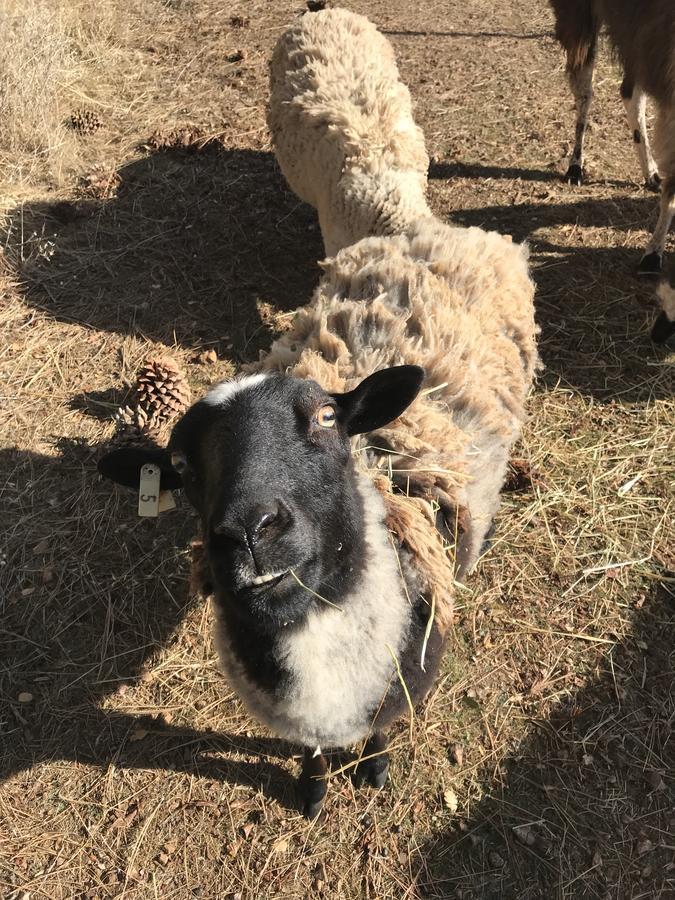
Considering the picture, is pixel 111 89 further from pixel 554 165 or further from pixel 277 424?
pixel 277 424

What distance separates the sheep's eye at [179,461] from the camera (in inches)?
81.8

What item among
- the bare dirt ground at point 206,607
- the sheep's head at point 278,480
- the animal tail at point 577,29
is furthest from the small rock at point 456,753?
the animal tail at point 577,29

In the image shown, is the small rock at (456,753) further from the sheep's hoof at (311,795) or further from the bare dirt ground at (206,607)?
the sheep's hoof at (311,795)

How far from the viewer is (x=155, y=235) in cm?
520

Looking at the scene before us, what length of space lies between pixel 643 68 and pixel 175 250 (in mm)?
3849

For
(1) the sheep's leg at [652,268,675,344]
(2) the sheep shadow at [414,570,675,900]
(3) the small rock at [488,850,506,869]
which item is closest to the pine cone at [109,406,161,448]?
(2) the sheep shadow at [414,570,675,900]

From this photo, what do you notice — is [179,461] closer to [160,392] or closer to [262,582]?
[262,582]

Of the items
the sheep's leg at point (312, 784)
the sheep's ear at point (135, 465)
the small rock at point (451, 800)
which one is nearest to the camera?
the sheep's ear at point (135, 465)

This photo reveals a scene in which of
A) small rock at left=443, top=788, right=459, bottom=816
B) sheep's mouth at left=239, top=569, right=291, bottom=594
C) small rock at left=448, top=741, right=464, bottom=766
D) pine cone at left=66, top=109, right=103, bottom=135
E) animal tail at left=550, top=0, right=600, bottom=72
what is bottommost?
small rock at left=443, top=788, right=459, bottom=816

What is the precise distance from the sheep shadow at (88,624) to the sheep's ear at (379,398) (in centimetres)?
182

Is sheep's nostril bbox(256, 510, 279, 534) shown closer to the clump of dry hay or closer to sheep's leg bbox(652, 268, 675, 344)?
sheep's leg bbox(652, 268, 675, 344)

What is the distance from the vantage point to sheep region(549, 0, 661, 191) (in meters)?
4.84

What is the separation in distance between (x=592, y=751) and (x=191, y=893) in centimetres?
199

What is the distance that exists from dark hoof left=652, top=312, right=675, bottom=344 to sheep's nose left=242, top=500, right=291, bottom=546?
3536 mm
